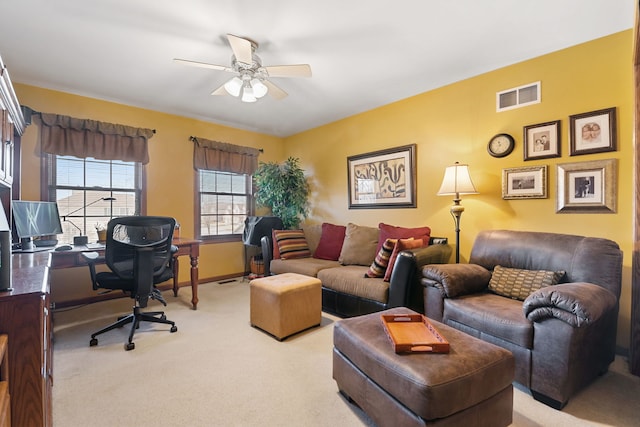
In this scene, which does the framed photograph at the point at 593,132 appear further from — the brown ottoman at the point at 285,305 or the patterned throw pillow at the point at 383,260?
the brown ottoman at the point at 285,305

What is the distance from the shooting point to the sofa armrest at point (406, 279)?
97.3 inches

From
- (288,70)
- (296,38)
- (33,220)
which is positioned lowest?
(33,220)

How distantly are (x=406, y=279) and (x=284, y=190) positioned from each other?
2568 mm

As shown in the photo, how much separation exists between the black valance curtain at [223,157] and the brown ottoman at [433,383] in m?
3.60

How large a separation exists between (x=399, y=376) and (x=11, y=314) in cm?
155

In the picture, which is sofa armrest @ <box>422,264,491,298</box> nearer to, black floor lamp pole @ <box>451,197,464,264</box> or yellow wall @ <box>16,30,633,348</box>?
black floor lamp pole @ <box>451,197,464,264</box>

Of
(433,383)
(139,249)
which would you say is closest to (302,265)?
(139,249)

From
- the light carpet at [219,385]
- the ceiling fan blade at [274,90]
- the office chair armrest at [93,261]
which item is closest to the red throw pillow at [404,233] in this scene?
the light carpet at [219,385]

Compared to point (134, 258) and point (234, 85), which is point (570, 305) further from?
point (134, 258)

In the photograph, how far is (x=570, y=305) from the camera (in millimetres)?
1553

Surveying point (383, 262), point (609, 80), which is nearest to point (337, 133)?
point (383, 262)

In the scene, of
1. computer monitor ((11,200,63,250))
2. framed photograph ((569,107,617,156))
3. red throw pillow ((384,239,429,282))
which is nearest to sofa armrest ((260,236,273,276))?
red throw pillow ((384,239,429,282))

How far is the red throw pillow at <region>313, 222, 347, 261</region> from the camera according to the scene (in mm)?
3787

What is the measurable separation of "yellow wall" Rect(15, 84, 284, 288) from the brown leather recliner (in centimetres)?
326
